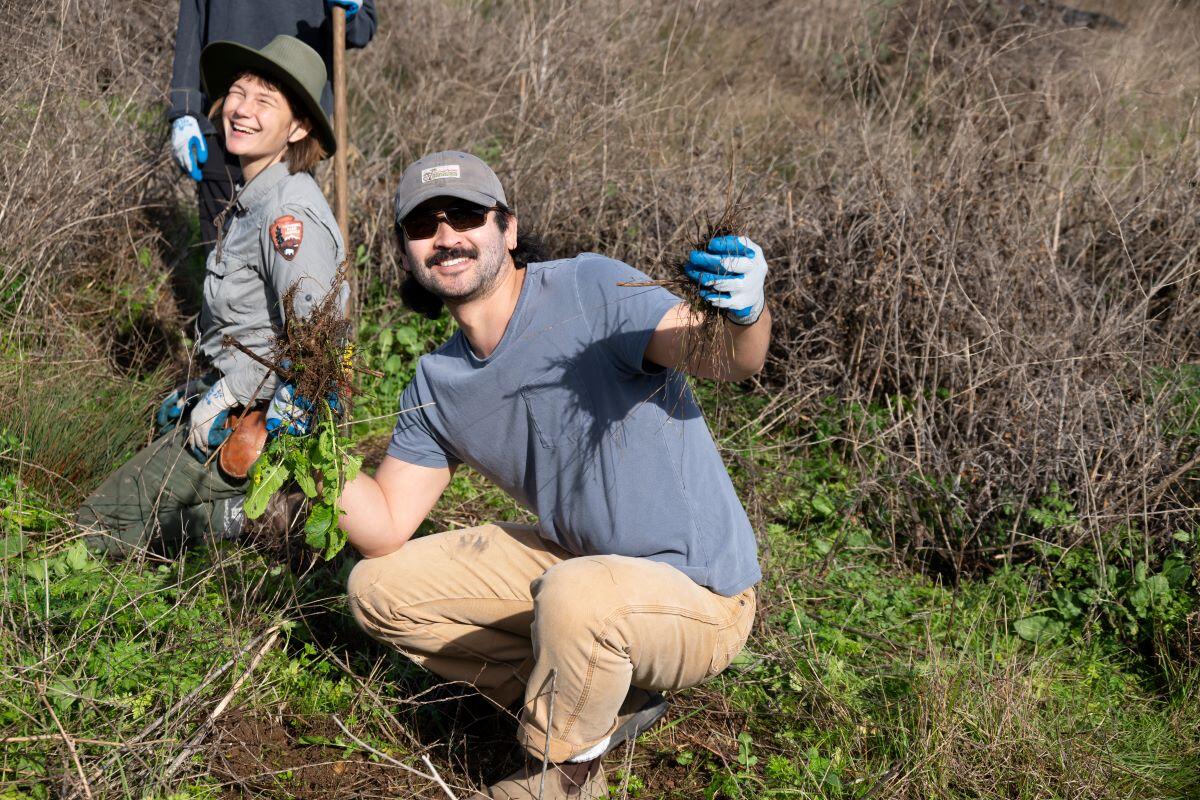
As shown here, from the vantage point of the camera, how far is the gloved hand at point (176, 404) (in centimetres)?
328

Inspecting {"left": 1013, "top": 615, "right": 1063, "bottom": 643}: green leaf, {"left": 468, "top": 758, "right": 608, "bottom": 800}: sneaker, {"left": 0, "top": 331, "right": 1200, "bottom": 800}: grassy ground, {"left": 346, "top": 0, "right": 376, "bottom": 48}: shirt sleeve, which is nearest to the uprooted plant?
{"left": 0, "top": 331, "right": 1200, "bottom": 800}: grassy ground

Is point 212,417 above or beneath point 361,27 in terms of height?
beneath

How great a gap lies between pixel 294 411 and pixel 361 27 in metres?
2.34

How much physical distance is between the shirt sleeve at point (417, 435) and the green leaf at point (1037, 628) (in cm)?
182

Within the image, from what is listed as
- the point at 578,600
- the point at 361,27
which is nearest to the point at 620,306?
the point at 578,600

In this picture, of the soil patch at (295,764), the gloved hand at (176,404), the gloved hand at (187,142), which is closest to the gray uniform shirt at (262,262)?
the gloved hand at (176,404)

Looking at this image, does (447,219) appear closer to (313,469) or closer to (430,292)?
(430,292)

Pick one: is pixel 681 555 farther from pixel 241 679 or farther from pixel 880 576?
pixel 880 576

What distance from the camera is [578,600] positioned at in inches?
81.3

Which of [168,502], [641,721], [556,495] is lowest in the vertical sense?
[641,721]

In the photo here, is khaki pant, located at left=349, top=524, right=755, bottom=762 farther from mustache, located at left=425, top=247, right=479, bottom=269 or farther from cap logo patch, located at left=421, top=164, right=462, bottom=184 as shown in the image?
cap logo patch, located at left=421, top=164, right=462, bottom=184

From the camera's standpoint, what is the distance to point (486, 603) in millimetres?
2490

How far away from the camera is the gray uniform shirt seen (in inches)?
117

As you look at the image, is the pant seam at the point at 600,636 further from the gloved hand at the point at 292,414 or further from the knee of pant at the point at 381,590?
the gloved hand at the point at 292,414
